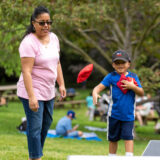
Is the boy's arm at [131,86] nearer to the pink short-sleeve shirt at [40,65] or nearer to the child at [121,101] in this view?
the child at [121,101]

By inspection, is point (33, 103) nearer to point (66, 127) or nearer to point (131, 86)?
point (131, 86)

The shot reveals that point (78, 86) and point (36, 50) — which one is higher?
point (36, 50)

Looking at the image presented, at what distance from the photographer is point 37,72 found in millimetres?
4945

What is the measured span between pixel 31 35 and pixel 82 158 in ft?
7.48

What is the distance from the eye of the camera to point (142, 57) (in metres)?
16.9

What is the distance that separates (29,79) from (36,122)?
492 mm

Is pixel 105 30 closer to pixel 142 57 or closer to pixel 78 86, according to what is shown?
pixel 142 57

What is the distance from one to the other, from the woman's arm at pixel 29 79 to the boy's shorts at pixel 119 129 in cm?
138

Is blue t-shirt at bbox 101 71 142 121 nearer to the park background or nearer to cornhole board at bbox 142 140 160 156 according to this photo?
cornhole board at bbox 142 140 160 156

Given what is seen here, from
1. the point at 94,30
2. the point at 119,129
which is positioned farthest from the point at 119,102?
the point at 94,30

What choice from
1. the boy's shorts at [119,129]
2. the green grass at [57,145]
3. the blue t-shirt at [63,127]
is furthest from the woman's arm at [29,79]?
the blue t-shirt at [63,127]

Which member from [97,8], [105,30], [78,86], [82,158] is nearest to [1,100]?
[105,30]

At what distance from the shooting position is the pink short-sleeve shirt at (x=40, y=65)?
4855mm

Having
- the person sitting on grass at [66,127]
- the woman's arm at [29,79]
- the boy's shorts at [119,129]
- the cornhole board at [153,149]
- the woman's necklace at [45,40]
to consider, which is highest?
the woman's necklace at [45,40]
